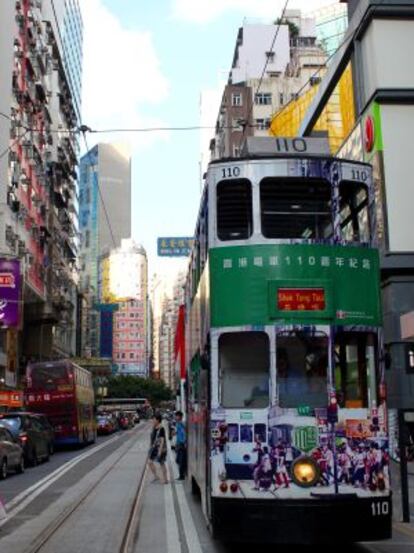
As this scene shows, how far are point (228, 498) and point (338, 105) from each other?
2196cm

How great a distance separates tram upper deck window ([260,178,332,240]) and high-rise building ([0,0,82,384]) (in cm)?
2944

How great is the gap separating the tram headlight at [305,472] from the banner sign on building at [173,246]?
2399 cm

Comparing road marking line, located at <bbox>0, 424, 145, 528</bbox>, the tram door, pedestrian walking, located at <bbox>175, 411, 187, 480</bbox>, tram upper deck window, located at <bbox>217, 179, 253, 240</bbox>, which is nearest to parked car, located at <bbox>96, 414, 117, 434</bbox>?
road marking line, located at <bbox>0, 424, 145, 528</bbox>

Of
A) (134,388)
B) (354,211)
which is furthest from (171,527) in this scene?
(134,388)

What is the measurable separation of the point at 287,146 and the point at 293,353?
8.05 ft

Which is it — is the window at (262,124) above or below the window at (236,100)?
below

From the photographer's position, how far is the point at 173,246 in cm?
3231

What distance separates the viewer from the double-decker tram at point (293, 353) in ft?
25.5

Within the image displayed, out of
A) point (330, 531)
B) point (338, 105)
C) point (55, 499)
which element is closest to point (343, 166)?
A: point (330, 531)

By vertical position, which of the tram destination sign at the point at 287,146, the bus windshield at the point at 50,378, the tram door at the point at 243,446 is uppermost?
the tram destination sign at the point at 287,146

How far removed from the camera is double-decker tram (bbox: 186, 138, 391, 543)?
7.76 meters

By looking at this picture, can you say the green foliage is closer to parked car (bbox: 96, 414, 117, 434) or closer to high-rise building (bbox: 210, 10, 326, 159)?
high-rise building (bbox: 210, 10, 326, 159)

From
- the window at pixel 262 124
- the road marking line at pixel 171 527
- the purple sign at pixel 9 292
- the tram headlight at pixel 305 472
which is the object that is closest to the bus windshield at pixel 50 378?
the purple sign at pixel 9 292

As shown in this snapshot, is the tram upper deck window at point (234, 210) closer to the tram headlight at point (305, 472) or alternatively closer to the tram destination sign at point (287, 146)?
the tram destination sign at point (287, 146)
